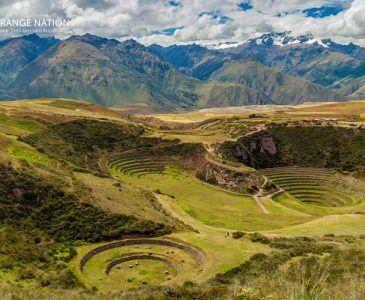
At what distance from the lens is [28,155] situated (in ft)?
254

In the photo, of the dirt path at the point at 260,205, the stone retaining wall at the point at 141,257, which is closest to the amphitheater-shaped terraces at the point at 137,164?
the dirt path at the point at 260,205

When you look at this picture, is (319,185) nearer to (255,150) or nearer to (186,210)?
(255,150)

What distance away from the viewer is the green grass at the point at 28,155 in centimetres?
7462

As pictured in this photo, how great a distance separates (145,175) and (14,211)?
2729 inches

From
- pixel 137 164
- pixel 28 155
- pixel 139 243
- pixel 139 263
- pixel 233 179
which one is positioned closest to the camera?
pixel 139 263

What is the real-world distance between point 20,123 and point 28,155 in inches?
2285

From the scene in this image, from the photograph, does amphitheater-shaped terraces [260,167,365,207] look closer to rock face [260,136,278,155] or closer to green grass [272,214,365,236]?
rock face [260,136,278,155]

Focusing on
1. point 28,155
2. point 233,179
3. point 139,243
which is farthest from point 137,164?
point 139,243

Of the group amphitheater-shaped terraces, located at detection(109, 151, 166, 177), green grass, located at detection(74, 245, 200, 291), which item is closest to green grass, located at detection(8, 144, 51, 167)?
green grass, located at detection(74, 245, 200, 291)

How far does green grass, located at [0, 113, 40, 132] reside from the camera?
12722 centimetres

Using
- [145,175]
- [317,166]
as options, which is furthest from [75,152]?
[317,166]

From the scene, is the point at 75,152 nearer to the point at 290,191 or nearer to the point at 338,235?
the point at 290,191

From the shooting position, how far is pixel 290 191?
381ft

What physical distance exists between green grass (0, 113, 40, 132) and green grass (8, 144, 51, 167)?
47496 mm
